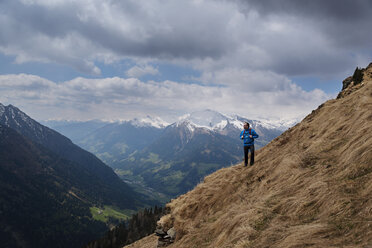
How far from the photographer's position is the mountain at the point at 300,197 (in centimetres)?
803

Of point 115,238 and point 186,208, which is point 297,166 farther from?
point 115,238

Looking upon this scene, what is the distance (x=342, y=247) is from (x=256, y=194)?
788 centimetres

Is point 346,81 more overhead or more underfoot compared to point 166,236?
more overhead

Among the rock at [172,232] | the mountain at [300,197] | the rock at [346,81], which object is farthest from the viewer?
the rock at [346,81]

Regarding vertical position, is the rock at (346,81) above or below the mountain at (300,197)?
above

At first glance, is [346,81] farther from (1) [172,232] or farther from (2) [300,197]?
(1) [172,232]

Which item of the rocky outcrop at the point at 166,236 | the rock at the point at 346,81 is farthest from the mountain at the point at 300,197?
the rock at the point at 346,81

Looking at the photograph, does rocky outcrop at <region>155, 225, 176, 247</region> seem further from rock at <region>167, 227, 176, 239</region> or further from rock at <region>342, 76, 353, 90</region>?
rock at <region>342, 76, 353, 90</region>

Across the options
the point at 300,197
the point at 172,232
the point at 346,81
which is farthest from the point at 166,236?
the point at 346,81

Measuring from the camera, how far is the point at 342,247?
662cm

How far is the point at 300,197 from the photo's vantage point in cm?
1065

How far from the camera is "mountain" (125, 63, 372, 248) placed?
8031 mm

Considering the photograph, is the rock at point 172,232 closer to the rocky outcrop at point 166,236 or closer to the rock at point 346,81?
the rocky outcrop at point 166,236

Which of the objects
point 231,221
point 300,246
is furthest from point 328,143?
point 300,246
